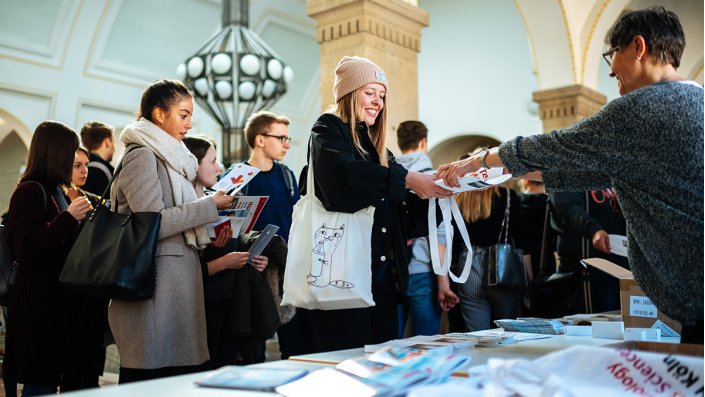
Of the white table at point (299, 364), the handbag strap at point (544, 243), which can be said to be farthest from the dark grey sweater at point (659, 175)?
the handbag strap at point (544, 243)

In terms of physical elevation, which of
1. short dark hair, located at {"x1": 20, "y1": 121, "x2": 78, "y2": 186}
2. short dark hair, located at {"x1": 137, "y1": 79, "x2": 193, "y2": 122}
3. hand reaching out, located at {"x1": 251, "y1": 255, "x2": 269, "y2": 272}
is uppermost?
short dark hair, located at {"x1": 137, "y1": 79, "x2": 193, "y2": 122}

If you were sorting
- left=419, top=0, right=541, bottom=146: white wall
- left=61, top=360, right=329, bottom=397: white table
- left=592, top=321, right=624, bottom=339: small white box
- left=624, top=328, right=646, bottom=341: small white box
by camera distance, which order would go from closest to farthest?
left=61, top=360, right=329, bottom=397: white table < left=624, top=328, right=646, bottom=341: small white box < left=592, top=321, right=624, bottom=339: small white box < left=419, top=0, right=541, bottom=146: white wall

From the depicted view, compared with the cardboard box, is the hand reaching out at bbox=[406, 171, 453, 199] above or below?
above

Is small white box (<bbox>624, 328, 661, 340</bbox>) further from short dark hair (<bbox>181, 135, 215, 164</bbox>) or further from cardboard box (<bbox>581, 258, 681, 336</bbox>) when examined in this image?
short dark hair (<bbox>181, 135, 215, 164</bbox>)

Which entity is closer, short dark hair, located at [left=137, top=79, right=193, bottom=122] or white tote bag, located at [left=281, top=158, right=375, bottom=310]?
white tote bag, located at [left=281, top=158, right=375, bottom=310]

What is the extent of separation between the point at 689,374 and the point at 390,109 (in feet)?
13.3

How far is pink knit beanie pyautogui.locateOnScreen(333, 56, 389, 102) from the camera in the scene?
2707 millimetres

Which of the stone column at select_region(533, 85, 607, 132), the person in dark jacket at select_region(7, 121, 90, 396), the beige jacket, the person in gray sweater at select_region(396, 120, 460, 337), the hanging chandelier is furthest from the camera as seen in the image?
the stone column at select_region(533, 85, 607, 132)

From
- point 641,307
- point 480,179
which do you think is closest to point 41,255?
point 480,179

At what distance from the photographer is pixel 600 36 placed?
9.45 metres

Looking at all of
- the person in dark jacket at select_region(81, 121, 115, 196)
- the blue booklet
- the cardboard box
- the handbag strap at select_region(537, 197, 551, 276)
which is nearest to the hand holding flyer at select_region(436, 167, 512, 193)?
the cardboard box

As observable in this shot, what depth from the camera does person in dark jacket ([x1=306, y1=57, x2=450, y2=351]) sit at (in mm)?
2477

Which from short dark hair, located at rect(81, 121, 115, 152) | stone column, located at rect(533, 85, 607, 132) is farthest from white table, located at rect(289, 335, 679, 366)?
stone column, located at rect(533, 85, 607, 132)

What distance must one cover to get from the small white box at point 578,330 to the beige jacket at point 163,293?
1289mm
